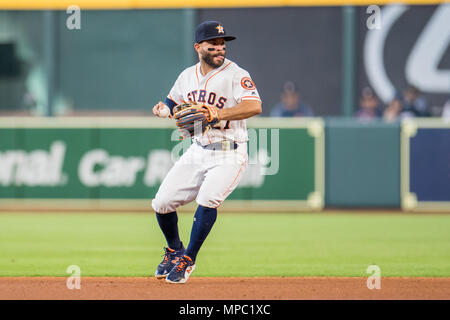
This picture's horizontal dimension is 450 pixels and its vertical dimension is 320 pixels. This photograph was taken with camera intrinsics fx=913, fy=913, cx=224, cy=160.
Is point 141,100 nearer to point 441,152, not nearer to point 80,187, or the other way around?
point 80,187

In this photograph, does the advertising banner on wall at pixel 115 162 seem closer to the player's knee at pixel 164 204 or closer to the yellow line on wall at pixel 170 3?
the yellow line on wall at pixel 170 3

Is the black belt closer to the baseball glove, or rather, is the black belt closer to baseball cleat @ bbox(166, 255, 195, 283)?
the baseball glove


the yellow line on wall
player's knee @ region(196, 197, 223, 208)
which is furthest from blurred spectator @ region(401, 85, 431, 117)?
player's knee @ region(196, 197, 223, 208)

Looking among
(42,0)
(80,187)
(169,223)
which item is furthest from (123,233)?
(42,0)
